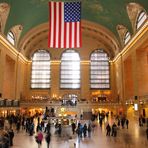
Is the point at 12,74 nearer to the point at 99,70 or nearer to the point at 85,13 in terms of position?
the point at 85,13

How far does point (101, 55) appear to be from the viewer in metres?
46.3

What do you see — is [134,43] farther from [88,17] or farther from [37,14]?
[37,14]

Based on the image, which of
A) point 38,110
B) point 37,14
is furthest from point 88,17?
point 38,110

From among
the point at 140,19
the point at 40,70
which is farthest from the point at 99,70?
the point at 140,19

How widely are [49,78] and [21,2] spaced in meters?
19.9

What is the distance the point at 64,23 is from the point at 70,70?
25415 mm

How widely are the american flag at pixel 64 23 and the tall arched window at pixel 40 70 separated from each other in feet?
83.2

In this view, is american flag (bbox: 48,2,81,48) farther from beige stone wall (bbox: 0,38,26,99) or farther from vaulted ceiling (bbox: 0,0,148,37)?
beige stone wall (bbox: 0,38,26,99)

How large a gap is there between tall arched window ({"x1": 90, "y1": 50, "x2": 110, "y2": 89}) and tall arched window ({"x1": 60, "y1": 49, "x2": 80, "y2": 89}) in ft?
8.85

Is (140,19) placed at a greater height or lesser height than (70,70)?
greater

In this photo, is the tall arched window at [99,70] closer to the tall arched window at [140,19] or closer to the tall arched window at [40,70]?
the tall arched window at [40,70]

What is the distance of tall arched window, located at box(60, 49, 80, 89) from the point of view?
4553cm

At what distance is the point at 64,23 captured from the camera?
20719 millimetres

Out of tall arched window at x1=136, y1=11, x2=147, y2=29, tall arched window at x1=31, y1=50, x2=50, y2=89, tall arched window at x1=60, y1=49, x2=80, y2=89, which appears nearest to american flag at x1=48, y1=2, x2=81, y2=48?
tall arched window at x1=136, y1=11, x2=147, y2=29
